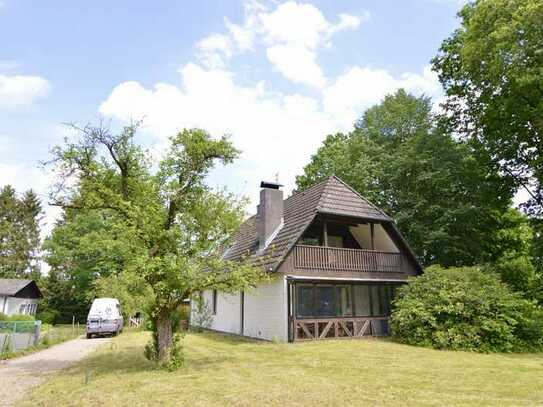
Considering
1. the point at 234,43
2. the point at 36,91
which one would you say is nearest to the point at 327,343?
the point at 234,43

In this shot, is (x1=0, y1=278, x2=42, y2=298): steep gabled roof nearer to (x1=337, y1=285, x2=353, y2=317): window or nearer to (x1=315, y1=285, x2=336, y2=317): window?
(x1=315, y1=285, x2=336, y2=317): window

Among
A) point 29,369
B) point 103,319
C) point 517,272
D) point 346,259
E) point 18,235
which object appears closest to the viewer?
point 29,369

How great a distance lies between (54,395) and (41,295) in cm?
3806

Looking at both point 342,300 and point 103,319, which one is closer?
point 342,300

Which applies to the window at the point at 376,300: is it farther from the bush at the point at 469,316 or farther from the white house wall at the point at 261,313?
the white house wall at the point at 261,313

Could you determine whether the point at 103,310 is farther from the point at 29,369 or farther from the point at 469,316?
the point at 469,316

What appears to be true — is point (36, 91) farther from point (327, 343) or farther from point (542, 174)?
point (542, 174)

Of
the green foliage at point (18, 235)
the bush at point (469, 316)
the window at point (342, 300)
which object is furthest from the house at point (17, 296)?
the bush at point (469, 316)

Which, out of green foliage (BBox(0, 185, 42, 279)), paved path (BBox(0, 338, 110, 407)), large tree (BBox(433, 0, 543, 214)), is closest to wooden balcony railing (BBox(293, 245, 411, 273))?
large tree (BBox(433, 0, 543, 214))

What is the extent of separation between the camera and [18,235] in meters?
48.9

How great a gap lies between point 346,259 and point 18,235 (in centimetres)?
4566

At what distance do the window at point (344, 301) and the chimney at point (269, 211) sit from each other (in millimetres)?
3979

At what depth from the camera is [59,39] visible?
466 inches

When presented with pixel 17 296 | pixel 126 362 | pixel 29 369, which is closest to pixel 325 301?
pixel 126 362
